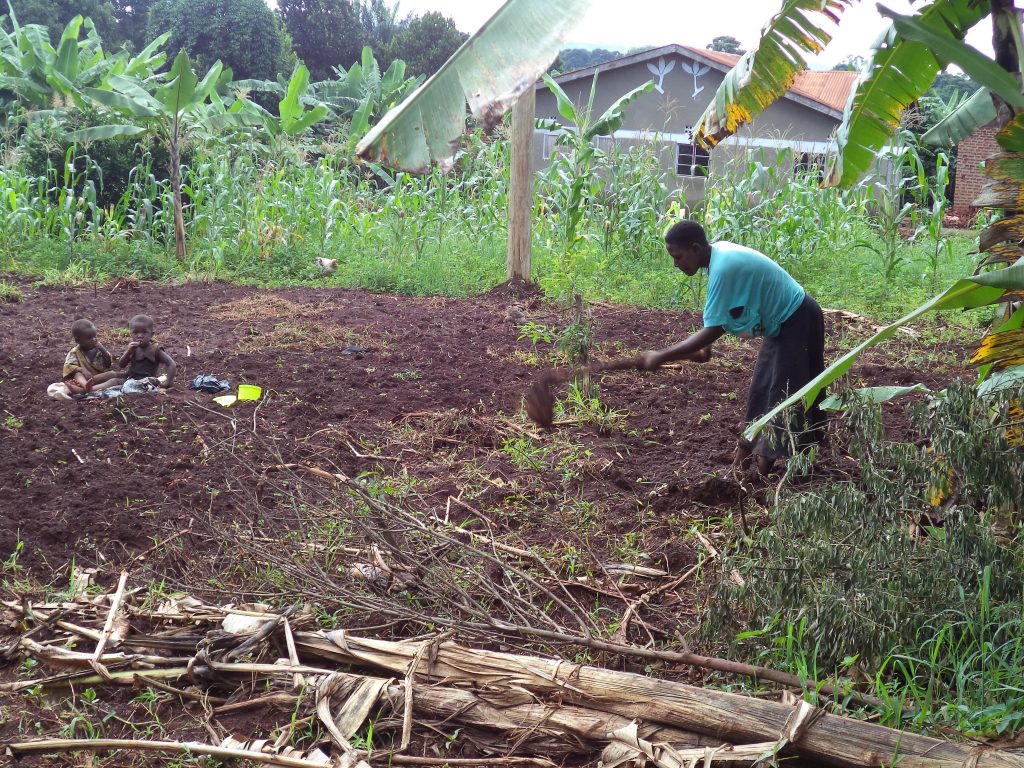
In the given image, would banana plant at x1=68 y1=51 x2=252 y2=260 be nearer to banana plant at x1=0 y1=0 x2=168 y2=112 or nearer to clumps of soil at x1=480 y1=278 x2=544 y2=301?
banana plant at x1=0 y1=0 x2=168 y2=112

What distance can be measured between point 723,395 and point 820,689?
3.59 metres

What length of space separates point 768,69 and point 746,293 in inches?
42.1

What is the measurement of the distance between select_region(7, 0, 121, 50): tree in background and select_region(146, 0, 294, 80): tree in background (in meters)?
2.91

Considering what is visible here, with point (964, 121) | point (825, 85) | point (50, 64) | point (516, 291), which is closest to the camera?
point (964, 121)

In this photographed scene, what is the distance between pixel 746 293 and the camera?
4.50 meters

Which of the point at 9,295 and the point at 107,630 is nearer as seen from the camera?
the point at 107,630

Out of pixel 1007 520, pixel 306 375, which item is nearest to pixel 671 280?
pixel 306 375

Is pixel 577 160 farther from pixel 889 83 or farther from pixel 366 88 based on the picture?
pixel 366 88

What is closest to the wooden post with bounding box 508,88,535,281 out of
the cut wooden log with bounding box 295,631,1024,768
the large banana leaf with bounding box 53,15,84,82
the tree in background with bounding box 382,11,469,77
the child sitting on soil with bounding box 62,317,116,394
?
the child sitting on soil with bounding box 62,317,116,394

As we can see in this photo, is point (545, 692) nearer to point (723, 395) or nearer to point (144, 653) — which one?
point (144, 653)

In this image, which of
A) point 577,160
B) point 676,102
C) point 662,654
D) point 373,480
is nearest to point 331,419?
point 373,480

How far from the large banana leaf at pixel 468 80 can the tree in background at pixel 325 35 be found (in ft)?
124

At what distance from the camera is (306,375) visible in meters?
6.30

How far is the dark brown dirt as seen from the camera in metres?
4.22
